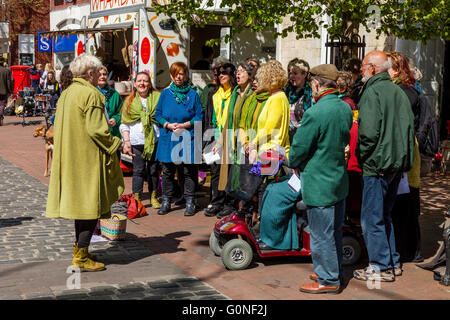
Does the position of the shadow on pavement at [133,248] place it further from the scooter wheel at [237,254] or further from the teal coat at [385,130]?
the teal coat at [385,130]

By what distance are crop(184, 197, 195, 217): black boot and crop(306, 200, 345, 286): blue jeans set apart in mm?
3228

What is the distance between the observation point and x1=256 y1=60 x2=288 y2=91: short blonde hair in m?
6.43

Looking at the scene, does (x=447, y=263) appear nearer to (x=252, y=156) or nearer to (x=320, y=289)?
(x=320, y=289)

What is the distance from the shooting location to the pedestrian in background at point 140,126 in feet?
27.3

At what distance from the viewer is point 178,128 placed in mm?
8023

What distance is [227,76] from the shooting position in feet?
25.9

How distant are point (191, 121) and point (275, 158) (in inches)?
83.2

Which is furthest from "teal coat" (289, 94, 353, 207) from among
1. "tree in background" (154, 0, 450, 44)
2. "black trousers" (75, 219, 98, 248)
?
"tree in background" (154, 0, 450, 44)

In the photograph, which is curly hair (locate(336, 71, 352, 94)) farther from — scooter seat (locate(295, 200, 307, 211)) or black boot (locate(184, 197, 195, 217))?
black boot (locate(184, 197, 195, 217))

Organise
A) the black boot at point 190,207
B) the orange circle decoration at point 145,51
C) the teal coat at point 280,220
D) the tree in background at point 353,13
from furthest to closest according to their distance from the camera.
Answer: the orange circle decoration at point 145,51 < the black boot at point 190,207 < the tree in background at point 353,13 < the teal coat at point 280,220

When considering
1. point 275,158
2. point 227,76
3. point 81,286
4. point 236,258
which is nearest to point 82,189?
point 81,286

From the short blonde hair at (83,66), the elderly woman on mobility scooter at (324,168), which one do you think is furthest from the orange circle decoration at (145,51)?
the elderly woman on mobility scooter at (324,168)

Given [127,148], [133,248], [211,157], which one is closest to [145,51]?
[127,148]

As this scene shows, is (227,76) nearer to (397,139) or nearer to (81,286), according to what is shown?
(397,139)
